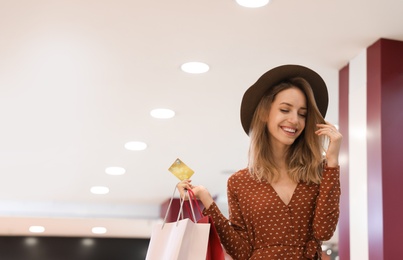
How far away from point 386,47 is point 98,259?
682cm

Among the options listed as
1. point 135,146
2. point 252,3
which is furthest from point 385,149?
point 135,146

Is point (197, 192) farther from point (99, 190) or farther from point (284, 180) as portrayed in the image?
point (99, 190)

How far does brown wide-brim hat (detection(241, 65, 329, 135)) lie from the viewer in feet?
6.76

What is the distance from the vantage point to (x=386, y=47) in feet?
11.0

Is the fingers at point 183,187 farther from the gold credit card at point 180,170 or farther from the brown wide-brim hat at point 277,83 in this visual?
the brown wide-brim hat at point 277,83

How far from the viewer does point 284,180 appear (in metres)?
2.00

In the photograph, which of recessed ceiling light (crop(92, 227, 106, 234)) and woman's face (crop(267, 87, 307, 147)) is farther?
recessed ceiling light (crop(92, 227, 106, 234))

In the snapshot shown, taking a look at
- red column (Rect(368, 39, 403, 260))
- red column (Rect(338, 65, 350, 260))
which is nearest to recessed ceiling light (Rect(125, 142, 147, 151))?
red column (Rect(338, 65, 350, 260))

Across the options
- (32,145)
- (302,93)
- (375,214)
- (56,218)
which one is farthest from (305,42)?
→ (56,218)

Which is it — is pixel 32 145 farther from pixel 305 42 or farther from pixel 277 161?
pixel 277 161

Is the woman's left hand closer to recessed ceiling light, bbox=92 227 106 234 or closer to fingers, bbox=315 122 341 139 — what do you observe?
fingers, bbox=315 122 341 139

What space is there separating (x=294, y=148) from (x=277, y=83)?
0.18 meters

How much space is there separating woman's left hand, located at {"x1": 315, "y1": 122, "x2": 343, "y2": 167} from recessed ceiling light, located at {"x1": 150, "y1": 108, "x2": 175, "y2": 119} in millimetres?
2731

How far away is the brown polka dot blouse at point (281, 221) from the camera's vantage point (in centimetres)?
186
